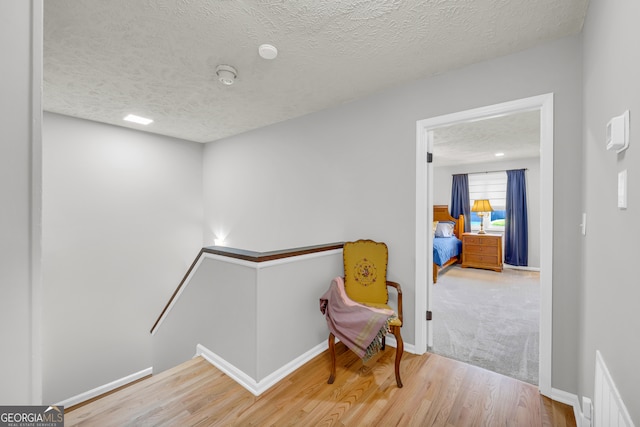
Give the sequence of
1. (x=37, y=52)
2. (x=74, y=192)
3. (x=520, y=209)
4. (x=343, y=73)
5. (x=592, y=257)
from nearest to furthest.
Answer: (x=37, y=52)
(x=592, y=257)
(x=343, y=73)
(x=74, y=192)
(x=520, y=209)

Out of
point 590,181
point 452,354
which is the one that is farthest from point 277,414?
point 590,181

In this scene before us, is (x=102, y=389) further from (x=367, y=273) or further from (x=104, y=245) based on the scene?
(x=367, y=273)

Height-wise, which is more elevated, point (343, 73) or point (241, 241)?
point (343, 73)

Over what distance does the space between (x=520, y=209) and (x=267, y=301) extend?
6188mm

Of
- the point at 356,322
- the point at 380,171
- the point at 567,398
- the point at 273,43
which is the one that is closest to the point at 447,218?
the point at 380,171

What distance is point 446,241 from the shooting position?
588 cm

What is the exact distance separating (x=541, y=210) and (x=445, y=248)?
376cm

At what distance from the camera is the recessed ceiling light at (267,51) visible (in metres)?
1.97

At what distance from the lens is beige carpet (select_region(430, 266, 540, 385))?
7.77ft

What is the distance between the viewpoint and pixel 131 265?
408 cm

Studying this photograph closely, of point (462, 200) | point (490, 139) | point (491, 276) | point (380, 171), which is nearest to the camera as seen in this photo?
point (380, 171)

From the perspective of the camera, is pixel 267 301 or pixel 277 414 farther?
pixel 267 301

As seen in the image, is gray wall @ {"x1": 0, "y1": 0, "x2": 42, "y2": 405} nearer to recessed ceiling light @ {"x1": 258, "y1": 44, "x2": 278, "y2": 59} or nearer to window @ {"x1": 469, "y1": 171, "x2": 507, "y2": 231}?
recessed ceiling light @ {"x1": 258, "y1": 44, "x2": 278, "y2": 59}

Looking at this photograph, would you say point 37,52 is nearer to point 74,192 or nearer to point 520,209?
point 74,192
